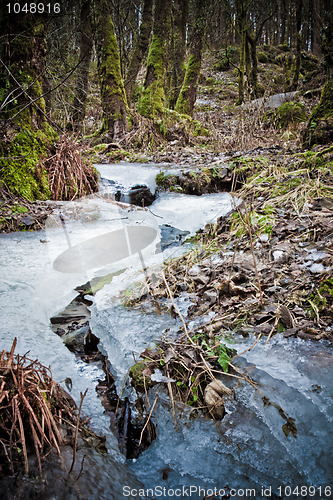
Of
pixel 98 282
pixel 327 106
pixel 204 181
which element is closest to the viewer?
pixel 98 282

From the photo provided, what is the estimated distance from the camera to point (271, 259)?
7.75ft

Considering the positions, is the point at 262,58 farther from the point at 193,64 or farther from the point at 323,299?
the point at 323,299

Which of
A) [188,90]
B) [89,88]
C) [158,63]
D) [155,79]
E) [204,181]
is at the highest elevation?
[158,63]

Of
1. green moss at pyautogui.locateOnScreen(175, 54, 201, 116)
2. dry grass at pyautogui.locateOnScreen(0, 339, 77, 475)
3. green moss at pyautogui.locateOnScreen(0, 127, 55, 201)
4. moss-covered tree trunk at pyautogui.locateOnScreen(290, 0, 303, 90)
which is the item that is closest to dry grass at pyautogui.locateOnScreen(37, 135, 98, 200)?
green moss at pyautogui.locateOnScreen(0, 127, 55, 201)

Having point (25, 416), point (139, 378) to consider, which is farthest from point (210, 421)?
point (25, 416)

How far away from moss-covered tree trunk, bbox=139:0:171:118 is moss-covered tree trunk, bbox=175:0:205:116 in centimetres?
123

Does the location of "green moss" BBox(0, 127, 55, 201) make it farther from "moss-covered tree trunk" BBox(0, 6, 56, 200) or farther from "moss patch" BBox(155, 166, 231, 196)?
"moss patch" BBox(155, 166, 231, 196)

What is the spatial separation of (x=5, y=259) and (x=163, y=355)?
214 cm

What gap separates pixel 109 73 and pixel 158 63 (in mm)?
2028

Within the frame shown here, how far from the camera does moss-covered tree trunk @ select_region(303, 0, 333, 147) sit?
4054mm

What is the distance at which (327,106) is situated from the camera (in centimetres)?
419

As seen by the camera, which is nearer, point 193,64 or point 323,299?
point 323,299

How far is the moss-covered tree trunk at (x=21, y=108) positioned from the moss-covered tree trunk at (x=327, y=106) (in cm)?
399

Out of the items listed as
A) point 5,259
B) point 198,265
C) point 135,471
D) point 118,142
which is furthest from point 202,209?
point 118,142
